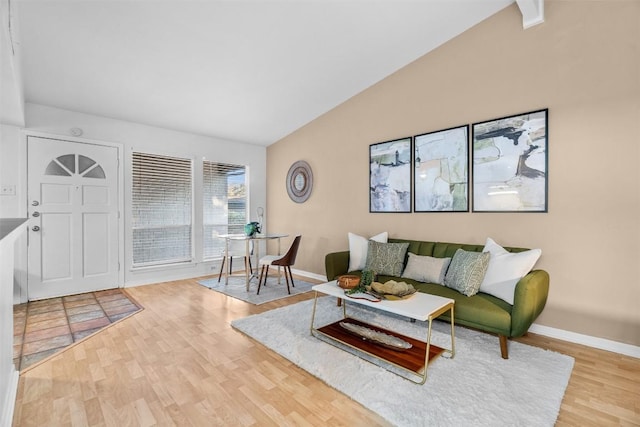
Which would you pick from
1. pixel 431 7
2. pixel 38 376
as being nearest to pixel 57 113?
pixel 38 376

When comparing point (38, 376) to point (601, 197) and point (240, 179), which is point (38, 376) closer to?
point (240, 179)

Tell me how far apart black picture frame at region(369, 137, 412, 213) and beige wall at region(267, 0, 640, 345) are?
273 mm

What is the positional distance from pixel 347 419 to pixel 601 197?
8.93ft

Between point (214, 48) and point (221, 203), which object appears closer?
point (214, 48)

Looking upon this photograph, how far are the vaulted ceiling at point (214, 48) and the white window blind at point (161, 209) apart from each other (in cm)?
77

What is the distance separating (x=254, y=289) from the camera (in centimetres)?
432

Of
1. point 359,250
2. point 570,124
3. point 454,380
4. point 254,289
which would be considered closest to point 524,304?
point 454,380

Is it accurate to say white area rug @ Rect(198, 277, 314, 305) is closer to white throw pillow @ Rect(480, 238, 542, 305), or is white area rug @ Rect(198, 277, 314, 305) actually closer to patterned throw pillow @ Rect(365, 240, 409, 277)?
patterned throw pillow @ Rect(365, 240, 409, 277)

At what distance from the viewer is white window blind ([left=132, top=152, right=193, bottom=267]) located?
460 cm

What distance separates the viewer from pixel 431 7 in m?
2.93

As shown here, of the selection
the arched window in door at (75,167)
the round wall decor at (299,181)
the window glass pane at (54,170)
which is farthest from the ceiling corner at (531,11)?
the window glass pane at (54,170)

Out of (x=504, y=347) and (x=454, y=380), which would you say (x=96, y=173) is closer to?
(x=454, y=380)

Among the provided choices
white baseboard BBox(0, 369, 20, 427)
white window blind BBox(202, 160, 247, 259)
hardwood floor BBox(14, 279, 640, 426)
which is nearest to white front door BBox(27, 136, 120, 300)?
white window blind BBox(202, 160, 247, 259)

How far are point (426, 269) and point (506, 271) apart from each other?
723 mm
